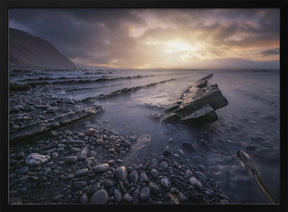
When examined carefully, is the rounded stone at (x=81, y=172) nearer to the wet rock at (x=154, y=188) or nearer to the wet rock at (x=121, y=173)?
the wet rock at (x=121, y=173)

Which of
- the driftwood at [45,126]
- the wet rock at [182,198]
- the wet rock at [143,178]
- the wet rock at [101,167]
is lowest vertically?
the wet rock at [182,198]

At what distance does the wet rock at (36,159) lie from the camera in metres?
1.48

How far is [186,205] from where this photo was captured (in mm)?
1391

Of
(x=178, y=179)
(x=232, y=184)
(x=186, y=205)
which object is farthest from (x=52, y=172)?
(x=232, y=184)

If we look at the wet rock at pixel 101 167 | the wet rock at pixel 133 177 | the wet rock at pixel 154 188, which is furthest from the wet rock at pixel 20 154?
the wet rock at pixel 154 188

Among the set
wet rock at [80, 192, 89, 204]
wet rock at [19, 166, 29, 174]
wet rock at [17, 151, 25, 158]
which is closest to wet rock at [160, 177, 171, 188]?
wet rock at [80, 192, 89, 204]

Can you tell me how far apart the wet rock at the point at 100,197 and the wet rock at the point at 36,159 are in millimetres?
817

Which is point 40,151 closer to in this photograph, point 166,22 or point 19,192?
point 19,192

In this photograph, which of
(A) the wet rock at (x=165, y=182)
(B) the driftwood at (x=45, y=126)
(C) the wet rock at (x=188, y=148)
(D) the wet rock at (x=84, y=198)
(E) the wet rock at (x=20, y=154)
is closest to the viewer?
(D) the wet rock at (x=84, y=198)

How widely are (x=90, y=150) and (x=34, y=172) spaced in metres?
0.64

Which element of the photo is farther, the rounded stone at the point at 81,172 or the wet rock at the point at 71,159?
the wet rock at the point at 71,159

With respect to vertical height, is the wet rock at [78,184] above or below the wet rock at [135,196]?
above

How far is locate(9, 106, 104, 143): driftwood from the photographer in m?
1.74

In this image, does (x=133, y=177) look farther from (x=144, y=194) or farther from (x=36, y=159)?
(x=36, y=159)
